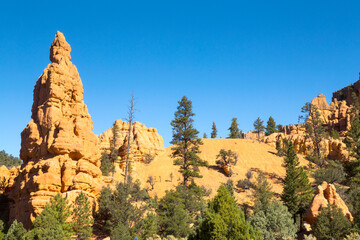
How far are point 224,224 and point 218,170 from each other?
36601 mm

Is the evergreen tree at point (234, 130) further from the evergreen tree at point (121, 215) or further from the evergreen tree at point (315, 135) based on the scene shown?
the evergreen tree at point (121, 215)

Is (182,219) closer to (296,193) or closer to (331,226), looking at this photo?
(331,226)

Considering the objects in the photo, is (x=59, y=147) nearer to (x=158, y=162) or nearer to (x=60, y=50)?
(x=60, y=50)

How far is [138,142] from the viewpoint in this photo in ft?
197

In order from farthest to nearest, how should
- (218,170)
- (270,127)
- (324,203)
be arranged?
(270,127) < (218,170) < (324,203)

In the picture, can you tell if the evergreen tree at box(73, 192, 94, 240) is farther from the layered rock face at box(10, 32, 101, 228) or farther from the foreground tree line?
the layered rock face at box(10, 32, 101, 228)

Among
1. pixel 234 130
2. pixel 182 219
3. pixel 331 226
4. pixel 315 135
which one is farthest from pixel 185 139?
pixel 234 130

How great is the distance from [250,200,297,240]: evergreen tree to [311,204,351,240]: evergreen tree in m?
2.55

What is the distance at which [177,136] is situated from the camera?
36.4 meters

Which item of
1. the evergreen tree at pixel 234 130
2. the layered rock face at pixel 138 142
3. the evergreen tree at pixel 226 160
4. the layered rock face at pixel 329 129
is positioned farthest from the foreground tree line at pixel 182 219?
the evergreen tree at pixel 234 130

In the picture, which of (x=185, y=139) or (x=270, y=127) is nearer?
(x=185, y=139)

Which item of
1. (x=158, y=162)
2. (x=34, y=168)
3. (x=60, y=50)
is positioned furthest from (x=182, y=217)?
(x=158, y=162)

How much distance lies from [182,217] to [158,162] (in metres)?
32.4

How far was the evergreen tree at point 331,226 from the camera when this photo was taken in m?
21.2
